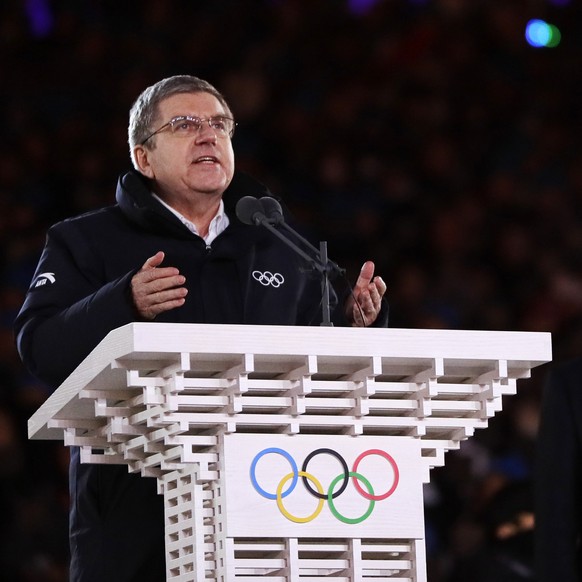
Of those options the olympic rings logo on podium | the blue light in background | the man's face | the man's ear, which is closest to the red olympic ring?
the olympic rings logo on podium

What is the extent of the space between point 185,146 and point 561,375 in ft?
3.97

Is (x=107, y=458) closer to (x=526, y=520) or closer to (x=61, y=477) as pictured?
(x=526, y=520)

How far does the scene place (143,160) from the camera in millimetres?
3096

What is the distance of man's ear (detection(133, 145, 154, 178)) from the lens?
307cm

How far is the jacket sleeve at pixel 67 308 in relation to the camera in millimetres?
2566

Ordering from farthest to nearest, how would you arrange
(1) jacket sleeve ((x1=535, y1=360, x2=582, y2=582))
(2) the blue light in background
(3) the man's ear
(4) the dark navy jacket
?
(2) the blue light in background → (3) the man's ear → (4) the dark navy jacket → (1) jacket sleeve ((x1=535, y1=360, x2=582, y2=582))

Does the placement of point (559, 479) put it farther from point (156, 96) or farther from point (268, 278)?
point (156, 96)

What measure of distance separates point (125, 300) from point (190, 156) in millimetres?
537

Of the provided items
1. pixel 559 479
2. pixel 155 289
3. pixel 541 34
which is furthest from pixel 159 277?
pixel 541 34

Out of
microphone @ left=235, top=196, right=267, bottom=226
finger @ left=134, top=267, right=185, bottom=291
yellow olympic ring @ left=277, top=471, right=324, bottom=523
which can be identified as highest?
microphone @ left=235, top=196, right=267, bottom=226

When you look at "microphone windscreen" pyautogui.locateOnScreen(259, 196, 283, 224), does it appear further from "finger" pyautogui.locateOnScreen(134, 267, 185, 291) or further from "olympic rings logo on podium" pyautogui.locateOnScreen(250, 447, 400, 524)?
"olympic rings logo on podium" pyautogui.locateOnScreen(250, 447, 400, 524)

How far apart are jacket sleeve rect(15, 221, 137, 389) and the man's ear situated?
0.19 meters

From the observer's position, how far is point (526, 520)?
4223mm

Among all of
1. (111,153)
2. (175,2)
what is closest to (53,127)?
(111,153)
